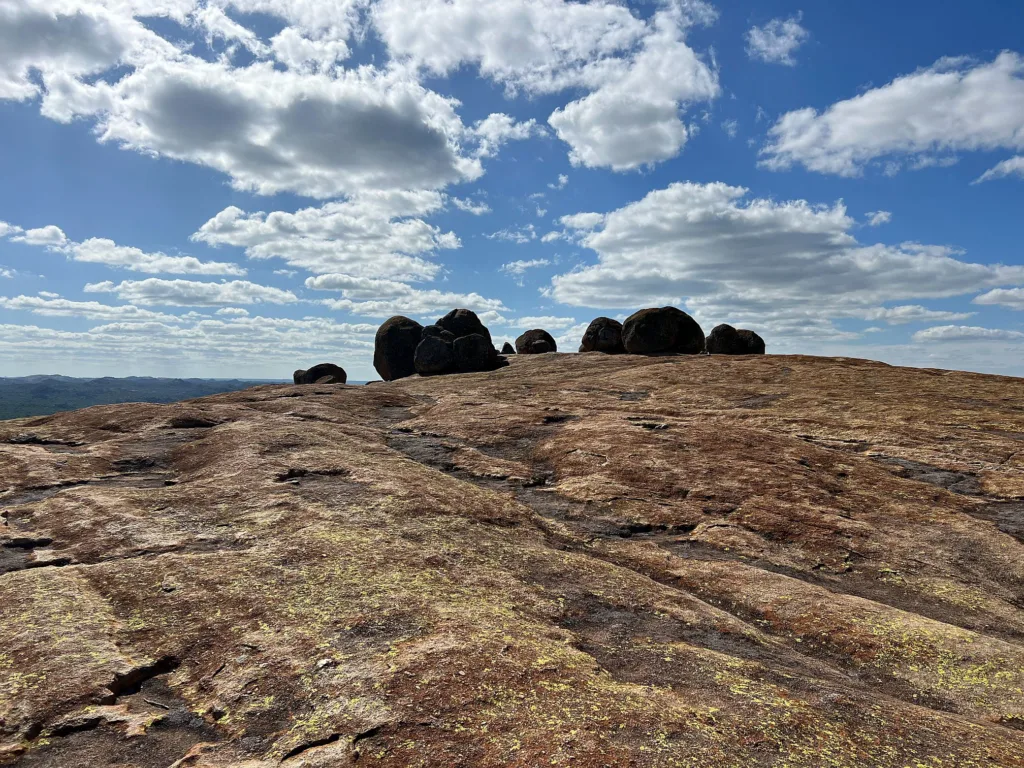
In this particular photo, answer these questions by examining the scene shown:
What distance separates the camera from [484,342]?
90188 millimetres

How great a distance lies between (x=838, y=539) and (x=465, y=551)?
51.8 ft

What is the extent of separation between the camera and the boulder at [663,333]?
8988 centimetres

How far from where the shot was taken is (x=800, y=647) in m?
17.7

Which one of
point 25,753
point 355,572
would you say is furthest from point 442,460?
point 25,753

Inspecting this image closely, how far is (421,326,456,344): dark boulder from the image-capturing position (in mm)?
92312

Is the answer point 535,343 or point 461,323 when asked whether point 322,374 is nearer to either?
point 461,323

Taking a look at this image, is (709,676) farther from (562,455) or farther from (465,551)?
(562,455)

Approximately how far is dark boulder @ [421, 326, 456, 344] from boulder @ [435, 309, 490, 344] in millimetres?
3125

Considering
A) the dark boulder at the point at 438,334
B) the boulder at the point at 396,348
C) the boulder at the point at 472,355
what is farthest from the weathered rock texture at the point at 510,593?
the boulder at the point at 396,348

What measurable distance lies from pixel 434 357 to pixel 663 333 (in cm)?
3379

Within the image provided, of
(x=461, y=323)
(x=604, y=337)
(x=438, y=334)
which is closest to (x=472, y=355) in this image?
(x=438, y=334)

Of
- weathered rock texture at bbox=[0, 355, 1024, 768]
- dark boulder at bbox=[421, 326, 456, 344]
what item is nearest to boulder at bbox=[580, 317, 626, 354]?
dark boulder at bbox=[421, 326, 456, 344]

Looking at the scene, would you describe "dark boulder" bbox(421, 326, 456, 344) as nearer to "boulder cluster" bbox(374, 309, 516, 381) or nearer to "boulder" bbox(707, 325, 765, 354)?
"boulder cluster" bbox(374, 309, 516, 381)

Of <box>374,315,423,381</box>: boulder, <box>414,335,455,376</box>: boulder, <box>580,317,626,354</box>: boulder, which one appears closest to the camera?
<box>414,335,455,376</box>: boulder
